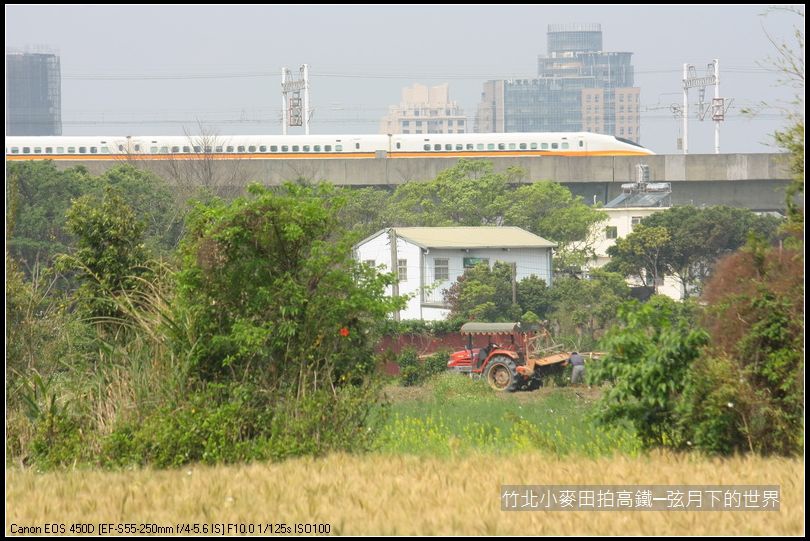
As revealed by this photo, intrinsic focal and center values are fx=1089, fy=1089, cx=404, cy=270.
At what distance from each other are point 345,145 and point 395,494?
2442 inches

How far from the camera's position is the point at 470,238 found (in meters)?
48.7

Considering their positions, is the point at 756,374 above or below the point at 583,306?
above

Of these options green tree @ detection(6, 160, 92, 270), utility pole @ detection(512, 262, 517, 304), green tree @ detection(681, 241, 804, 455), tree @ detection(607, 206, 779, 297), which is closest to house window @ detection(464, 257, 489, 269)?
utility pole @ detection(512, 262, 517, 304)

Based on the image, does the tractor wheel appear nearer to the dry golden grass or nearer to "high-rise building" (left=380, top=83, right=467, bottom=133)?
the dry golden grass

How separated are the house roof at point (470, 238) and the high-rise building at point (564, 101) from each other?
101 metres

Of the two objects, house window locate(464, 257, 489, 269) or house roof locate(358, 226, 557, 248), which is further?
house roof locate(358, 226, 557, 248)

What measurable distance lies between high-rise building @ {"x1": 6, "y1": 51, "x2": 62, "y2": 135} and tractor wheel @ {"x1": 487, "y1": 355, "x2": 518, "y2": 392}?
2915 centimetres

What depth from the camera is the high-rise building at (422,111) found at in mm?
142375

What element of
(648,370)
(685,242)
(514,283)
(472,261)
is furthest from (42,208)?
(648,370)

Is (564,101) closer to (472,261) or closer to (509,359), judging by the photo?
(472,261)

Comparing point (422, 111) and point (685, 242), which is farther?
point (422, 111)

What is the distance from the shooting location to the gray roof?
47.2 m

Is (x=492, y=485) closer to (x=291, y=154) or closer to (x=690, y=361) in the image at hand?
(x=690, y=361)

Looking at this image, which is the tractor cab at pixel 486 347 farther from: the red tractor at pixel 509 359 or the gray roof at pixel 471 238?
the gray roof at pixel 471 238
